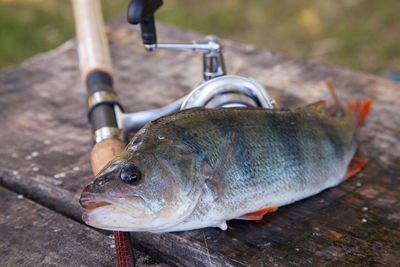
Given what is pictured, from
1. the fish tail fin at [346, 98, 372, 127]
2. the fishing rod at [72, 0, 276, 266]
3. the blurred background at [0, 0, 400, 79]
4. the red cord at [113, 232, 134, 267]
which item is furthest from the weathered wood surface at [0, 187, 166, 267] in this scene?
the blurred background at [0, 0, 400, 79]

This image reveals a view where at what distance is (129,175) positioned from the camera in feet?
3.38

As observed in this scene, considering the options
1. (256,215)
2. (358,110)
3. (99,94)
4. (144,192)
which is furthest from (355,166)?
(99,94)

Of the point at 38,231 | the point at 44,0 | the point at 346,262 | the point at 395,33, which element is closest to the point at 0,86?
the point at 38,231

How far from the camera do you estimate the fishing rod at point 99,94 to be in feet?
4.19

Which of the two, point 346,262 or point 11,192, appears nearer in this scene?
point 346,262

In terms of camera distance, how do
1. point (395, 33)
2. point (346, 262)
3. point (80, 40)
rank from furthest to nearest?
point (395, 33)
point (80, 40)
point (346, 262)

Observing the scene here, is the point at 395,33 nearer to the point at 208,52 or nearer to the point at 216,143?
the point at 208,52

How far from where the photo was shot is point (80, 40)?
1.88 metres

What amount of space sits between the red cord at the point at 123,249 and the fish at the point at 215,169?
3.6 inches

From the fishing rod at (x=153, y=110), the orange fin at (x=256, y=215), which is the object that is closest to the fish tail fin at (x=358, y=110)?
the fishing rod at (x=153, y=110)

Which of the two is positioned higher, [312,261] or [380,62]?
[380,62]

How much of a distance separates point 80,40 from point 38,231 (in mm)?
859

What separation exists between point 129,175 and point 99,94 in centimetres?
60

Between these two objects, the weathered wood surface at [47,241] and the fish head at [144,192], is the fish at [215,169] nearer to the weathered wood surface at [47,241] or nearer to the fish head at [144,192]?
the fish head at [144,192]
